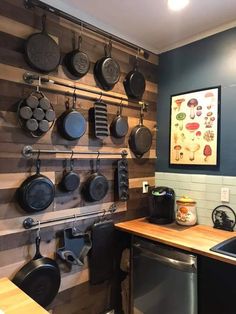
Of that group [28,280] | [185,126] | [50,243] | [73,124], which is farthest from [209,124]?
[28,280]

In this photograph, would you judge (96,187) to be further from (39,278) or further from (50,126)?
(39,278)

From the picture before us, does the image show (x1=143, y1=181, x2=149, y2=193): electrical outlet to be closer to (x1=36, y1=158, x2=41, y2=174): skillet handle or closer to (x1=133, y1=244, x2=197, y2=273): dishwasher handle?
(x1=133, y1=244, x2=197, y2=273): dishwasher handle

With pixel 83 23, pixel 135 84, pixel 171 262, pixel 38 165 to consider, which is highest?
pixel 83 23

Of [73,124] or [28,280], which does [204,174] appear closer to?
[73,124]

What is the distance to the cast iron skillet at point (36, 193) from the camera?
1.52 meters

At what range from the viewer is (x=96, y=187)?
74.8 inches

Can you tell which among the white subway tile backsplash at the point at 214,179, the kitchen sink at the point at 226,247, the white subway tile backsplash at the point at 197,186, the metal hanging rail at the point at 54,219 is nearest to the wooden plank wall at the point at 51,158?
the metal hanging rail at the point at 54,219

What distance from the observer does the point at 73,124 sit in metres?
1.74

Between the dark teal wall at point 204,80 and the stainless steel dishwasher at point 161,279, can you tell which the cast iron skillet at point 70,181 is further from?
the dark teal wall at point 204,80

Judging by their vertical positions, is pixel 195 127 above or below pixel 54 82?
below

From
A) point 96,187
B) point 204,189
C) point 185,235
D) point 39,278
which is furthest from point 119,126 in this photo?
point 39,278

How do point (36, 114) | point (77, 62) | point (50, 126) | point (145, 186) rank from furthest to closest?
point (145, 186)
point (77, 62)
point (50, 126)
point (36, 114)

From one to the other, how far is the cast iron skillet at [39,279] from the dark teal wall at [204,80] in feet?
4.30

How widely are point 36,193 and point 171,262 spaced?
975 mm
